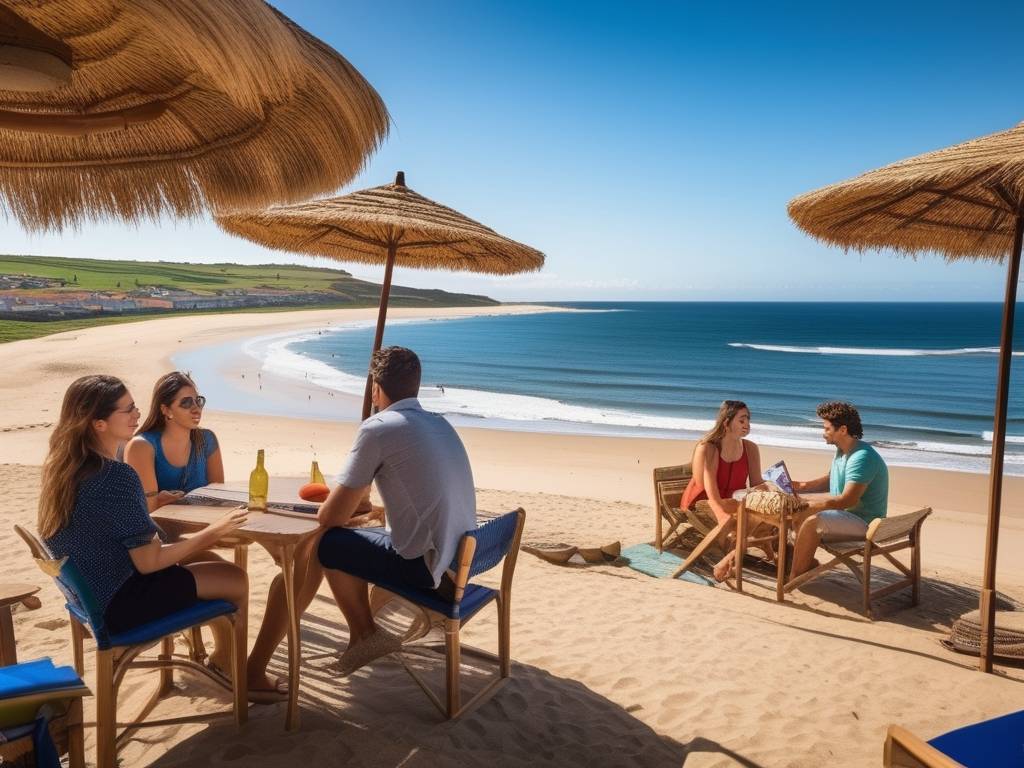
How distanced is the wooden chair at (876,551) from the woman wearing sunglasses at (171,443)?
411 centimetres

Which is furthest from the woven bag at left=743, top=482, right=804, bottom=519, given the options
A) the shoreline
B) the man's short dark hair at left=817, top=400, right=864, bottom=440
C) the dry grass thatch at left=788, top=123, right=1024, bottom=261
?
the shoreline

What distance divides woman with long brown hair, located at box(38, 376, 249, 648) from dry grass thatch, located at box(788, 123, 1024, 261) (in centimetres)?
372

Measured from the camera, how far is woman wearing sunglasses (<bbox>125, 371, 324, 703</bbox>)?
3273 millimetres

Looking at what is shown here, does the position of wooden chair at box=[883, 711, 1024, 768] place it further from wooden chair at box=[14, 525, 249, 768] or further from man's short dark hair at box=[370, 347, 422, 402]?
wooden chair at box=[14, 525, 249, 768]

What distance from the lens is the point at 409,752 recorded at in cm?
279

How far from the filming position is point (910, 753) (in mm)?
1682

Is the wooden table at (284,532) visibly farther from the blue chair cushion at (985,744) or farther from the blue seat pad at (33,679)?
the blue chair cushion at (985,744)

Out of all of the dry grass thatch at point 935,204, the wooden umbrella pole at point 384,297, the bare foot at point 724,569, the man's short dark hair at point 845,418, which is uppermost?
the dry grass thatch at point 935,204

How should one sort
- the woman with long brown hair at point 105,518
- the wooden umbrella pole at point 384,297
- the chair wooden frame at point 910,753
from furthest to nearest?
1. the wooden umbrella pole at point 384,297
2. the woman with long brown hair at point 105,518
3. the chair wooden frame at point 910,753

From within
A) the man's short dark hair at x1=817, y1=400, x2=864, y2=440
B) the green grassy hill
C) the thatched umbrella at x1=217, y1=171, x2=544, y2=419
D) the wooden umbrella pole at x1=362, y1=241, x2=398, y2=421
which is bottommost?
the man's short dark hair at x1=817, y1=400, x2=864, y2=440

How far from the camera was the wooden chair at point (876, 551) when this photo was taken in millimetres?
5090

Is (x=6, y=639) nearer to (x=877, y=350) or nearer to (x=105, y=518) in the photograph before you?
(x=105, y=518)

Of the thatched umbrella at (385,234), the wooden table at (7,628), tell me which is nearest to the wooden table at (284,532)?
the wooden table at (7,628)

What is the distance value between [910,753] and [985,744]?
1.06 ft
